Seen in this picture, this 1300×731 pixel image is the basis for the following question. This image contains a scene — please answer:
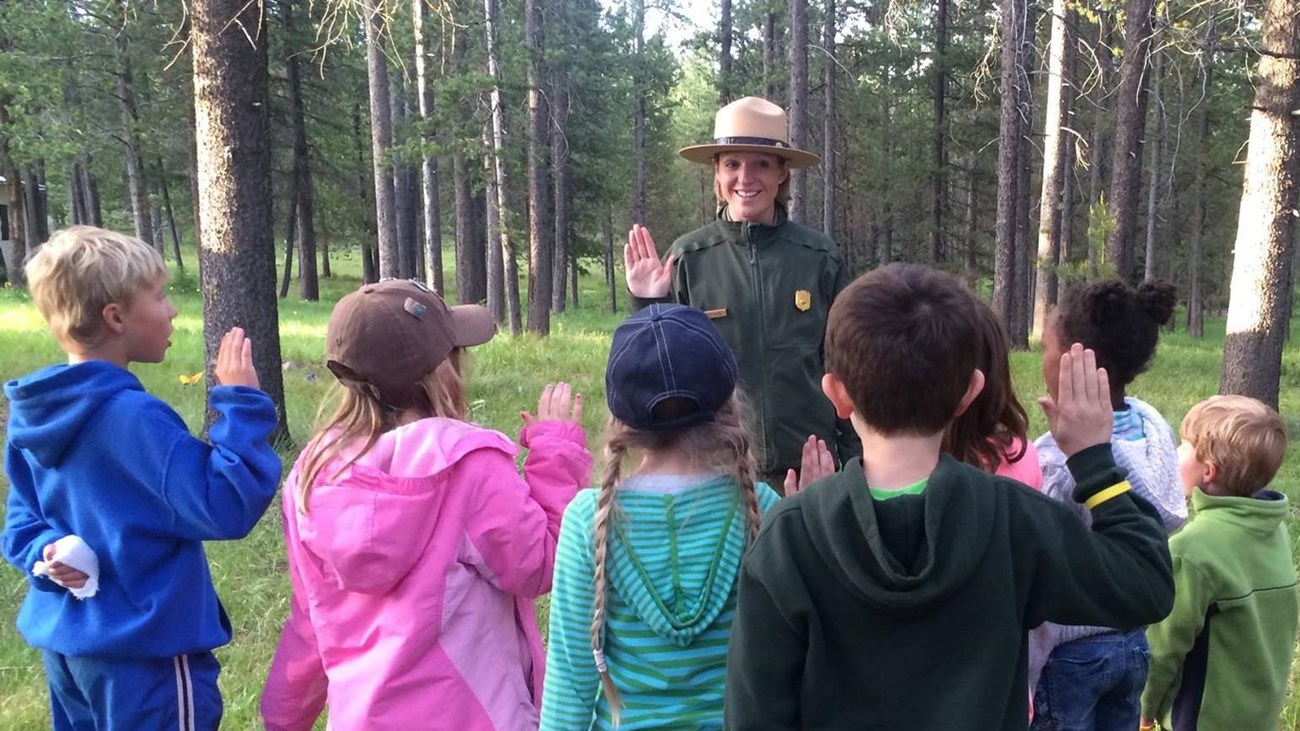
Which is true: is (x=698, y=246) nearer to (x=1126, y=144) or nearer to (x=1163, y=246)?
(x=1126, y=144)

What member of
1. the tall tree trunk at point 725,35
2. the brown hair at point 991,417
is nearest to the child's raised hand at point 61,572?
the brown hair at point 991,417

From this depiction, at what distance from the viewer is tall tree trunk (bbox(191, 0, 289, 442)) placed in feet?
20.2

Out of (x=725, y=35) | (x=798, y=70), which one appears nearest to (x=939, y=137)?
(x=725, y=35)

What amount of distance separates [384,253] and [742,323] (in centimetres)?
1362

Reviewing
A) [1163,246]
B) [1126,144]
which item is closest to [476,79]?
[1126,144]

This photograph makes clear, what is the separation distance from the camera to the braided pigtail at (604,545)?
1.84 meters

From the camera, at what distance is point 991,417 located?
5.99 ft

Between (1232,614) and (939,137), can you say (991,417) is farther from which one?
(939,137)

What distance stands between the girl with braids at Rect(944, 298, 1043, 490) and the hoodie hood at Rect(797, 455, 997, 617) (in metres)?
0.31

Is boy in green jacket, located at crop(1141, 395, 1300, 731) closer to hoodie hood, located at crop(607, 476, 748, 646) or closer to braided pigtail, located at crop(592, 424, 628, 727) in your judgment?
hoodie hood, located at crop(607, 476, 748, 646)

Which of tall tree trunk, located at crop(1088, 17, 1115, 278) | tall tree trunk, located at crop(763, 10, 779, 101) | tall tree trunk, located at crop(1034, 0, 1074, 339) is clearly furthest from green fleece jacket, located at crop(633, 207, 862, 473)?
tall tree trunk, located at crop(763, 10, 779, 101)

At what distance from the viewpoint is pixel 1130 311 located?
2402 millimetres

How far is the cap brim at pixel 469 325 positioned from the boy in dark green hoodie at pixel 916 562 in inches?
47.4

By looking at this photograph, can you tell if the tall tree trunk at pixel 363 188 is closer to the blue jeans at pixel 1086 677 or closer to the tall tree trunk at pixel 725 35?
the tall tree trunk at pixel 725 35
